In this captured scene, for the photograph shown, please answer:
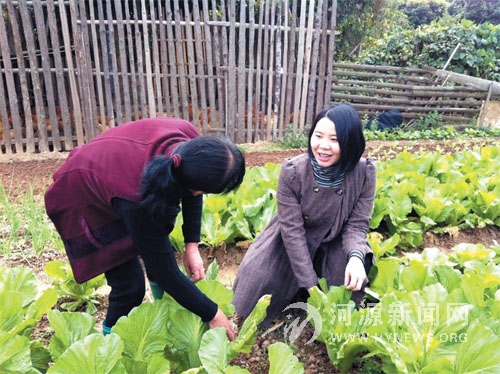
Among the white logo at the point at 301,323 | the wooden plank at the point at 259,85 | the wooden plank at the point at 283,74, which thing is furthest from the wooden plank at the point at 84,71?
the white logo at the point at 301,323

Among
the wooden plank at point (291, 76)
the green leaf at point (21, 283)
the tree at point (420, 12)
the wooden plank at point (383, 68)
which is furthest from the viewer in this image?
the tree at point (420, 12)

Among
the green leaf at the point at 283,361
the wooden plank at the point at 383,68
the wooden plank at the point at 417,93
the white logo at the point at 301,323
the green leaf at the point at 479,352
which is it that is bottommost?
the wooden plank at the point at 417,93

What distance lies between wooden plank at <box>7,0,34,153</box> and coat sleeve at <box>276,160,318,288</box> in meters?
5.24

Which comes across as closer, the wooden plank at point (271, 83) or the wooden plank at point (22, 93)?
the wooden plank at point (22, 93)

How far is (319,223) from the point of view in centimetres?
245

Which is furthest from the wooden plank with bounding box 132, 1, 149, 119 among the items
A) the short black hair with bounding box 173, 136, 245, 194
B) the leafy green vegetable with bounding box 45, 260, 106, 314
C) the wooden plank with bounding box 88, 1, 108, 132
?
the short black hair with bounding box 173, 136, 245, 194

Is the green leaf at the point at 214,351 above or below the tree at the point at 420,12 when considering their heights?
below

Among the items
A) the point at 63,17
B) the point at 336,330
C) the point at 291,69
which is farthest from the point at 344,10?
the point at 336,330

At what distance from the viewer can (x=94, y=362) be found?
1470 mm

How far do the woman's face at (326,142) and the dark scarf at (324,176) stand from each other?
0.28 ft

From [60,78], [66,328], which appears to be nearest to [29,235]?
[66,328]

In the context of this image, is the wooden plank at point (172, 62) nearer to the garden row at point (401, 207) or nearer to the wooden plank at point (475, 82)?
the garden row at point (401, 207)

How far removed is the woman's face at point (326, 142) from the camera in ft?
6.98

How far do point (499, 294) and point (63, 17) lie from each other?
614 cm
